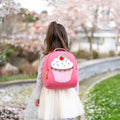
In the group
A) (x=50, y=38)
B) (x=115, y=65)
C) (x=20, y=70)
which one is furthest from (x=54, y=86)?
(x=115, y=65)

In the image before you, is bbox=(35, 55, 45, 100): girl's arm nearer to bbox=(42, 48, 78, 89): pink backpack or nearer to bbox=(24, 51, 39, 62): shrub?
bbox=(42, 48, 78, 89): pink backpack

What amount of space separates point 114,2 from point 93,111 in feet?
40.6

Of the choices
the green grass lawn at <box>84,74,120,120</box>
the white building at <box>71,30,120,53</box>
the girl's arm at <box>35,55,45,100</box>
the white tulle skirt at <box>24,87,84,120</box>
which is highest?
the girl's arm at <box>35,55,45,100</box>

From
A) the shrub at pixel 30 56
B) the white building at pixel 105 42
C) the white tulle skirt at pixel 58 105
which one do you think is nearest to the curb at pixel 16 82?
the white tulle skirt at pixel 58 105

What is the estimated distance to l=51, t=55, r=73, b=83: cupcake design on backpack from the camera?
267 centimetres

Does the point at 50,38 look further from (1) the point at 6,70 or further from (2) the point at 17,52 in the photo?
(2) the point at 17,52

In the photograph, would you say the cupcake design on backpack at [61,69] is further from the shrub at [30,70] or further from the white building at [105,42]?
the white building at [105,42]

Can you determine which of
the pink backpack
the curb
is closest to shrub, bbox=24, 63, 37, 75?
the curb

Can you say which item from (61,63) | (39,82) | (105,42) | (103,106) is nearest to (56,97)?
(39,82)

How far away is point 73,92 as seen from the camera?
2.90m

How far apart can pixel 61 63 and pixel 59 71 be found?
0.10m

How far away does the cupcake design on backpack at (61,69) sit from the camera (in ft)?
8.77

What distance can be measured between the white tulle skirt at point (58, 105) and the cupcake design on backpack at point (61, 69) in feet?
0.71

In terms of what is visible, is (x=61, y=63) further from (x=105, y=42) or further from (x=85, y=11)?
(x=105, y=42)
